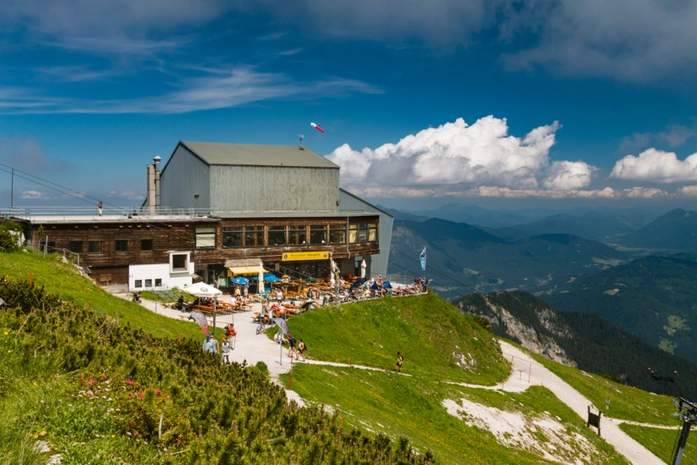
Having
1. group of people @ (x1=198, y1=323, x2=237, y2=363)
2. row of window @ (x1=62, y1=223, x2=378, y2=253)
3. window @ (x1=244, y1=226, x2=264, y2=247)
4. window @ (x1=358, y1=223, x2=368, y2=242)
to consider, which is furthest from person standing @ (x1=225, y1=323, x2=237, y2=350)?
window @ (x1=358, y1=223, x2=368, y2=242)

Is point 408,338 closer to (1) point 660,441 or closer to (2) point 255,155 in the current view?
(1) point 660,441

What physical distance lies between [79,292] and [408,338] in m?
28.0

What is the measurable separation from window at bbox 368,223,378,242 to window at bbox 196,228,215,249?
2110 cm

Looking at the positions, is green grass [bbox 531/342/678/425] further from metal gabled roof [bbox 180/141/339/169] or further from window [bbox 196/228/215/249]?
window [bbox 196/228/215/249]

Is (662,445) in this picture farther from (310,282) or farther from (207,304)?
(207,304)

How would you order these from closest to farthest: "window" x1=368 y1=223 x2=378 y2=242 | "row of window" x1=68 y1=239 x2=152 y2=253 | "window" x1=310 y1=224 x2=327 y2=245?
"row of window" x1=68 y1=239 x2=152 y2=253 → "window" x1=310 y1=224 x2=327 y2=245 → "window" x1=368 y1=223 x2=378 y2=242

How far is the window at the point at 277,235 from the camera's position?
191 ft

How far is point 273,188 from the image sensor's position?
64.0 metres

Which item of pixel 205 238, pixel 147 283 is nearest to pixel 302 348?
pixel 147 283

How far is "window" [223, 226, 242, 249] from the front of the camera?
183 feet

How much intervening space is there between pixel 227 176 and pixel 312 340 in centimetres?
2989

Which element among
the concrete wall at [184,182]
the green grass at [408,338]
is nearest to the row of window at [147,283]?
the concrete wall at [184,182]

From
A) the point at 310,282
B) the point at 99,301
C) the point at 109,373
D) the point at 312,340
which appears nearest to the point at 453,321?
the point at 310,282

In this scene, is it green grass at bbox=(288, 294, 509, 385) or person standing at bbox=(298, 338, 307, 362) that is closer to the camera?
person standing at bbox=(298, 338, 307, 362)
